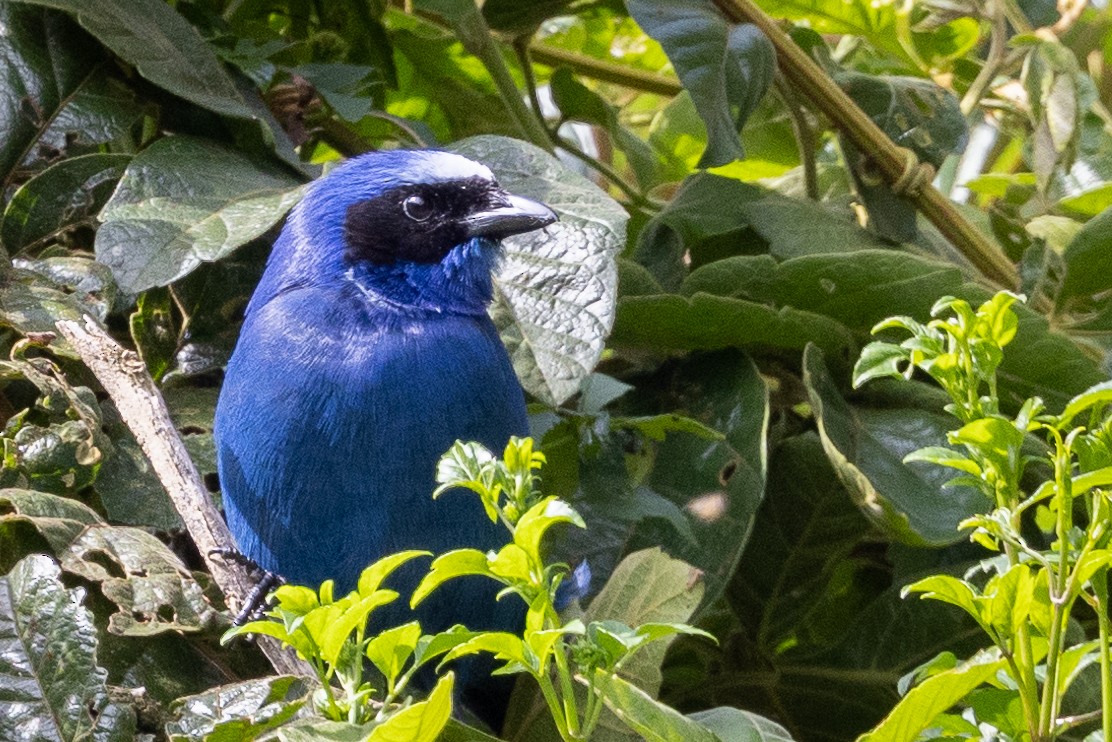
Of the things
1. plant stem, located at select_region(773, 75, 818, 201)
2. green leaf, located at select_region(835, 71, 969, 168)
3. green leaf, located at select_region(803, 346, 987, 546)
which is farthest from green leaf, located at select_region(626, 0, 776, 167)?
green leaf, located at select_region(803, 346, 987, 546)

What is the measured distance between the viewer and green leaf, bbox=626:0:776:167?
8.04 feet

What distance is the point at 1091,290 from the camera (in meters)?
2.59

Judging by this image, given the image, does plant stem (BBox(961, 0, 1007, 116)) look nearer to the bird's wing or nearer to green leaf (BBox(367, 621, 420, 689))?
the bird's wing

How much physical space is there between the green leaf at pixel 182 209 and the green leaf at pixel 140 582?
37 cm

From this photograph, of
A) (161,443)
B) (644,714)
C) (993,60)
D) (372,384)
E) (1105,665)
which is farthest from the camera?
(993,60)

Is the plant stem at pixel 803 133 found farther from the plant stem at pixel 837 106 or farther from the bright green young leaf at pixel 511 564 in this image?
the bright green young leaf at pixel 511 564

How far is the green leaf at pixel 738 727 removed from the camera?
1.57 meters

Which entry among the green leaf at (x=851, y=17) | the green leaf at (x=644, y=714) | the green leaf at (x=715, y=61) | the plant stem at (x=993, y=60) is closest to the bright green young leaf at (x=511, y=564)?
the green leaf at (x=644, y=714)

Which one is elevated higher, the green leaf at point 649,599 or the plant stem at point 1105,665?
the plant stem at point 1105,665

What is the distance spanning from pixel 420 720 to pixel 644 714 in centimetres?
23

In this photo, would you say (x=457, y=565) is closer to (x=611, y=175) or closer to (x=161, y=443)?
(x=161, y=443)

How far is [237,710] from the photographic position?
1590mm

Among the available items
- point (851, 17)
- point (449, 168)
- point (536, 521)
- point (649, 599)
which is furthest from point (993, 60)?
point (536, 521)

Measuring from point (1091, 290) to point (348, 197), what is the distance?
4.09ft
